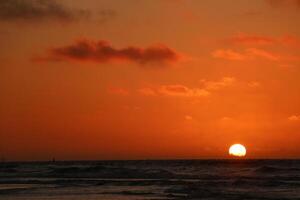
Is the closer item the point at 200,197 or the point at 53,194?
the point at 200,197

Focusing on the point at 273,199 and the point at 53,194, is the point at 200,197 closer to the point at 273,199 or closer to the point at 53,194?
the point at 273,199

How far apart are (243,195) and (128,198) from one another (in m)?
6.84

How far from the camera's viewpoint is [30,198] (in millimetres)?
31266

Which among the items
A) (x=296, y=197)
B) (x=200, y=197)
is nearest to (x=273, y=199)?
(x=296, y=197)

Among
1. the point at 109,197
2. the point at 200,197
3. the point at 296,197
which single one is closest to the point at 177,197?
the point at 200,197

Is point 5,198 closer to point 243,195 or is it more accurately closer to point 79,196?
point 79,196

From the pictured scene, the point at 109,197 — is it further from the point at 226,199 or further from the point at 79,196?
the point at 226,199

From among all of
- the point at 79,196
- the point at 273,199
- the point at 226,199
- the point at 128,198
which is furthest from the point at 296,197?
the point at 79,196

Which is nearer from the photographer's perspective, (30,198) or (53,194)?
(30,198)

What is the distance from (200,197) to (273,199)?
3906 millimetres

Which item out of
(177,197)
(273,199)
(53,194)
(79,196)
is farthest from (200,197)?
(53,194)

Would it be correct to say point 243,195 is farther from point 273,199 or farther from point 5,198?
point 5,198

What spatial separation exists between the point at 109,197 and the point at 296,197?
10214 mm

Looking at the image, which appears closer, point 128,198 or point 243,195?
point 128,198
